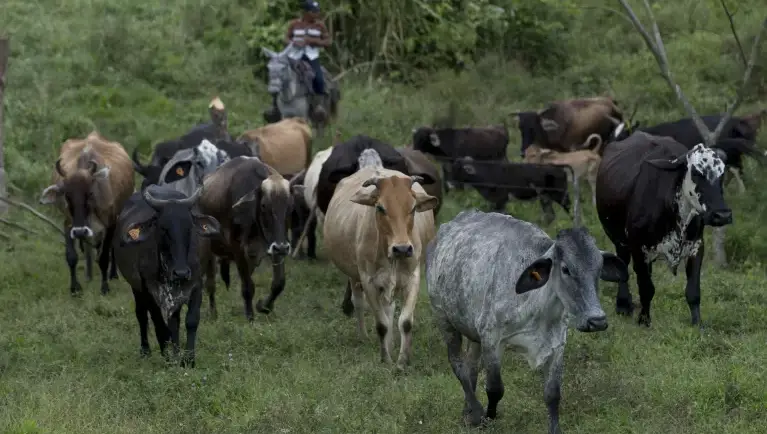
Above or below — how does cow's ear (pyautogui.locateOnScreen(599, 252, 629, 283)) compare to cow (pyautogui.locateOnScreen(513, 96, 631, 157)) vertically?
above

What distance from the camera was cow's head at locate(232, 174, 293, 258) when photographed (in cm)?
1166

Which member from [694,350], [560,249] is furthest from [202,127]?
[560,249]

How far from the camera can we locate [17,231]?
1594 cm

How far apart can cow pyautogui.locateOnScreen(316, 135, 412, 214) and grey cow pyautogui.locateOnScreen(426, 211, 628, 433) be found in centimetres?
472

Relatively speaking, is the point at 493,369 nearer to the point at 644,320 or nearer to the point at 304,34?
the point at 644,320

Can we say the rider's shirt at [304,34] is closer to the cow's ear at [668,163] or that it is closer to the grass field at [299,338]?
the grass field at [299,338]

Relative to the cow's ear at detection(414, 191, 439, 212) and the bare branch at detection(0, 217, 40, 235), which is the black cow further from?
the cow's ear at detection(414, 191, 439, 212)


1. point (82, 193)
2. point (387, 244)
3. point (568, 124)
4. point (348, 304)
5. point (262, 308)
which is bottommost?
point (568, 124)

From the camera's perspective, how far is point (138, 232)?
32.3 feet

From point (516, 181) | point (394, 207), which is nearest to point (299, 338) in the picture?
point (394, 207)

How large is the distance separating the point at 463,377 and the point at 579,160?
8924 mm

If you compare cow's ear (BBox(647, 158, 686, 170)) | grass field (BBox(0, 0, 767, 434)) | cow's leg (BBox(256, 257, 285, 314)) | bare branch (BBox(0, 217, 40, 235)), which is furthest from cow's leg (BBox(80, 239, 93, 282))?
cow's ear (BBox(647, 158, 686, 170))

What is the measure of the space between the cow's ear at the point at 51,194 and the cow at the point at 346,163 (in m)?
2.87

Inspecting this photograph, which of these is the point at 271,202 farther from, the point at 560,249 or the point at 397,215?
the point at 560,249
